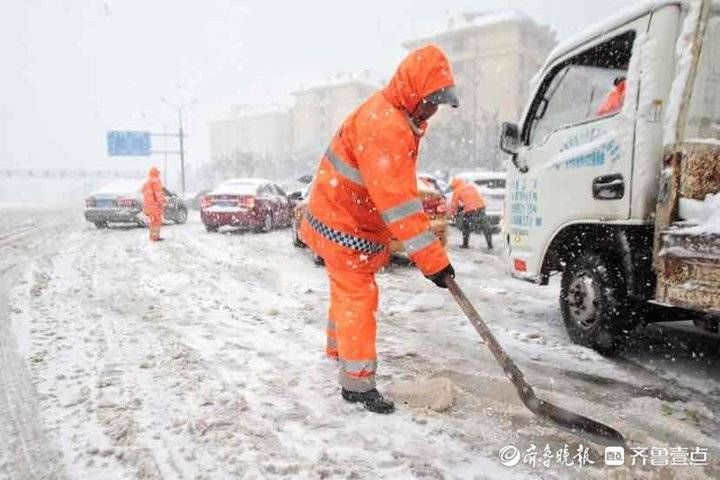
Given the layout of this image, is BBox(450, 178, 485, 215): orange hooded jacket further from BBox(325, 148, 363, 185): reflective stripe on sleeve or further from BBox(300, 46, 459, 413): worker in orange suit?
BBox(325, 148, 363, 185): reflective stripe on sleeve

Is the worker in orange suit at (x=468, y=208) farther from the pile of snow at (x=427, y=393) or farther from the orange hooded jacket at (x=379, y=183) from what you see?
the orange hooded jacket at (x=379, y=183)

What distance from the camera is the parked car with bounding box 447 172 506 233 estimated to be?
1209cm

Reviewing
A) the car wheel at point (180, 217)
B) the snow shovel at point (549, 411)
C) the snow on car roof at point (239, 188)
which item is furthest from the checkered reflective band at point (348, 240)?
the car wheel at point (180, 217)

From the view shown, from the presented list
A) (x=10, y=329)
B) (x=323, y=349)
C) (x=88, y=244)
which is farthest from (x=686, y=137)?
(x=88, y=244)

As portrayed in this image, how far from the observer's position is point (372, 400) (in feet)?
9.59

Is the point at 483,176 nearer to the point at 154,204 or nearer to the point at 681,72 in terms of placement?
the point at 154,204

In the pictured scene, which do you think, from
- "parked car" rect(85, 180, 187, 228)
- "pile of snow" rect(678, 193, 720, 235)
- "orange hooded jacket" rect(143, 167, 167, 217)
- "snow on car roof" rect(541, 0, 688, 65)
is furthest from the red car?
"pile of snow" rect(678, 193, 720, 235)

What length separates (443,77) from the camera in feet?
9.31

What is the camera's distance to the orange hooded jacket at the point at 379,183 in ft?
9.01

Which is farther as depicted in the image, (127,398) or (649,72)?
(649,72)

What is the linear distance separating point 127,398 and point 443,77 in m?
2.39

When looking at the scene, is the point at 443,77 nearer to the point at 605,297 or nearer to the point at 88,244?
the point at 605,297

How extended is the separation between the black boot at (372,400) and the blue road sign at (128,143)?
42.3 metres
